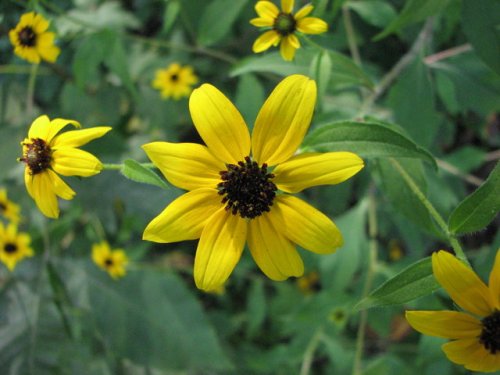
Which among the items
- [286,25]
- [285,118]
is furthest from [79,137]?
[286,25]

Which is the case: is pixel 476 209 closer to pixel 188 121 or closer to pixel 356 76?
pixel 356 76

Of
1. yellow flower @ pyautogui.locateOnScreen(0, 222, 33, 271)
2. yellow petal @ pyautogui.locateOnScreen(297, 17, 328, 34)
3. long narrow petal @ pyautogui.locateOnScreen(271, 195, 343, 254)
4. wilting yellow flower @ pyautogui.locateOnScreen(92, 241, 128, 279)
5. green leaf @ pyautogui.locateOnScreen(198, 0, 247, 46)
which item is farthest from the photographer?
wilting yellow flower @ pyautogui.locateOnScreen(92, 241, 128, 279)

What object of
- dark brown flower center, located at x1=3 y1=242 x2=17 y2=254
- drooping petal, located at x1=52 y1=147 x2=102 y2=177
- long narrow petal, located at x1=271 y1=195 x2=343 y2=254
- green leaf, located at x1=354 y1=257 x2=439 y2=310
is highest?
dark brown flower center, located at x1=3 y1=242 x2=17 y2=254

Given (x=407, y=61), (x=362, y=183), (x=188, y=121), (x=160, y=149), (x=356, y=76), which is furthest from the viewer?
(x=188, y=121)

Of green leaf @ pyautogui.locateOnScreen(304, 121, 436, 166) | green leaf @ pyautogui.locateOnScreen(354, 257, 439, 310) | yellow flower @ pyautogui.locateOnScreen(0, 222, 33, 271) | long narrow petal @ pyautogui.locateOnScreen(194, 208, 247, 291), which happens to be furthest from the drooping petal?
yellow flower @ pyautogui.locateOnScreen(0, 222, 33, 271)

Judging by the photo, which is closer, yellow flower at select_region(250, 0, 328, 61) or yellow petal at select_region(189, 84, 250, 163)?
yellow petal at select_region(189, 84, 250, 163)

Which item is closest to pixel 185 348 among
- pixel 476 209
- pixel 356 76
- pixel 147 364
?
pixel 147 364

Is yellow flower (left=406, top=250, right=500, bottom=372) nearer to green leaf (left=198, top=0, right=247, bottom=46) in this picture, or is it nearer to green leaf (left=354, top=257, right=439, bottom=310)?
green leaf (left=354, top=257, right=439, bottom=310)
